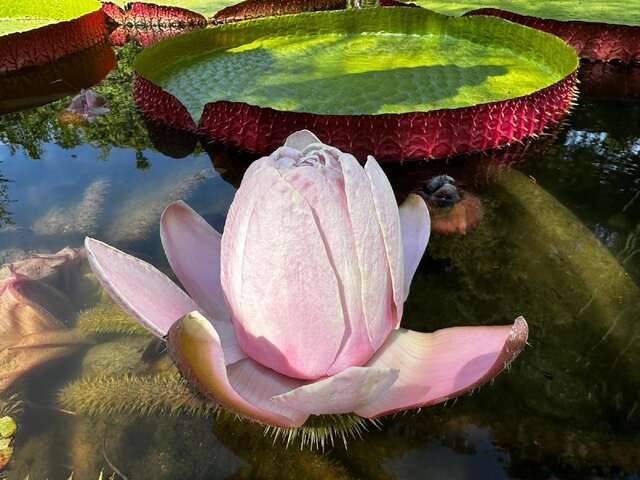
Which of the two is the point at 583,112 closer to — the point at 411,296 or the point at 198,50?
the point at 411,296

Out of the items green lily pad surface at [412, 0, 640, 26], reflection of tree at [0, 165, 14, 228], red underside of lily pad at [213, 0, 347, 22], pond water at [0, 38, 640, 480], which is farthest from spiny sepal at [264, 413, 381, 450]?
red underside of lily pad at [213, 0, 347, 22]

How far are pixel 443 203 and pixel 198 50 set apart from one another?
3.60ft

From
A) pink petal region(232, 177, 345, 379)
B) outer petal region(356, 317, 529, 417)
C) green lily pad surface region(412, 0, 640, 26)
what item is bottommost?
outer petal region(356, 317, 529, 417)

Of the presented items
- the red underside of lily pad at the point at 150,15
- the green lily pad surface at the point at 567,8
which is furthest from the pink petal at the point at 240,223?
the red underside of lily pad at the point at 150,15

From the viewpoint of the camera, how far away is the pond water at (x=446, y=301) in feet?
1.99

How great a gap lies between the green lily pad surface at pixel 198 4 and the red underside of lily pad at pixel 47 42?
16.8 inches

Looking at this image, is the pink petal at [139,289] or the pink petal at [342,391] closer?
the pink petal at [342,391]

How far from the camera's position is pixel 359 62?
1751 millimetres

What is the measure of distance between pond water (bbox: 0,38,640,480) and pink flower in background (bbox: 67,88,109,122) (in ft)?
0.24

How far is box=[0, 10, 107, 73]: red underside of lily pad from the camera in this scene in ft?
6.38

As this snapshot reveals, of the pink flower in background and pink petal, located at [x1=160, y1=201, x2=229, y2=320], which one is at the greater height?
pink petal, located at [x1=160, y1=201, x2=229, y2=320]

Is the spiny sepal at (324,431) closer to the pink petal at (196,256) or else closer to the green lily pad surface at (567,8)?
the pink petal at (196,256)

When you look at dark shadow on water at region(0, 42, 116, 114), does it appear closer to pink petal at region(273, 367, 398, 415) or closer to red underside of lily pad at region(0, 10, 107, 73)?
red underside of lily pad at region(0, 10, 107, 73)

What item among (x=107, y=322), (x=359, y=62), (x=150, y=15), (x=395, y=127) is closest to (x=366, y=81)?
(x=359, y=62)
